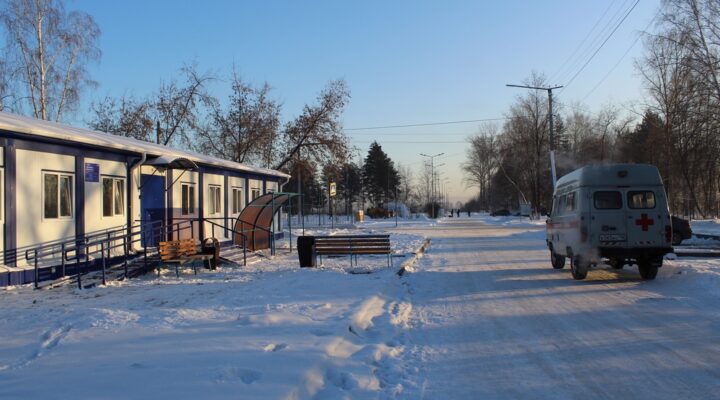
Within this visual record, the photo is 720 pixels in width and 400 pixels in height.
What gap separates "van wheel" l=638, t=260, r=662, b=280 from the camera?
1236cm

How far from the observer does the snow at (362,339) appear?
512 cm

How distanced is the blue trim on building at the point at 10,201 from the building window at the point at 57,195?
3.21ft

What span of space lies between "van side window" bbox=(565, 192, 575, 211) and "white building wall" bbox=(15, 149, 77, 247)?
1214cm

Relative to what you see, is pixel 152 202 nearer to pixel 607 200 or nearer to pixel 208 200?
pixel 208 200

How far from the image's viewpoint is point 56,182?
1366 cm

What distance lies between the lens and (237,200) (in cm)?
2486

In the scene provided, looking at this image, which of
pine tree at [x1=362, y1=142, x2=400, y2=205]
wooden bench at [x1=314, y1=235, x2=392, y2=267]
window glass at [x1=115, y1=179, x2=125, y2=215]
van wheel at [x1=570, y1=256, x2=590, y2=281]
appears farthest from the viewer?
pine tree at [x1=362, y1=142, x2=400, y2=205]

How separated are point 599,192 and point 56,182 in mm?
12584

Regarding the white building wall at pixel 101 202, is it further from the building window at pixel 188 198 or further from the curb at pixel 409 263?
the curb at pixel 409 263

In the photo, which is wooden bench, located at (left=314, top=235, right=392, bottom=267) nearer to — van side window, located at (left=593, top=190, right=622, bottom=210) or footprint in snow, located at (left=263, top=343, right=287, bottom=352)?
van side window, located at (left=593, top=190, right=622, bottom=210)

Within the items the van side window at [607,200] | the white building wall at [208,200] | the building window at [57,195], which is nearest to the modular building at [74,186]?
the building window at [57,195]

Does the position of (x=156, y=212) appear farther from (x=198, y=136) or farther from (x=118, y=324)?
(x=198, y=136)

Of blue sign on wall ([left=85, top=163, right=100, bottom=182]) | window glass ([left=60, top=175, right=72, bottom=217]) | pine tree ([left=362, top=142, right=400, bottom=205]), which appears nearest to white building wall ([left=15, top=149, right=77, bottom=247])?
window glass ([left=60, top=175, right=72, bottom=217])

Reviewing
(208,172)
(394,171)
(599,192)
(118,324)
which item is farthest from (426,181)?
(118,324)
